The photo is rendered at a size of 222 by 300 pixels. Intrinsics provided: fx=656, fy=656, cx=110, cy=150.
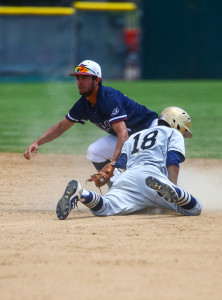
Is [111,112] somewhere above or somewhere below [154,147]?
above

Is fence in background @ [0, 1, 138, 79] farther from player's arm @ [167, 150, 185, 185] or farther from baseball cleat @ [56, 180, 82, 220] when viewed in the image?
baseball cleat @ [56, 180, 82, 220]

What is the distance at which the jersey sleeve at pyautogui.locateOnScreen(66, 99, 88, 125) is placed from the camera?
6.83 meters

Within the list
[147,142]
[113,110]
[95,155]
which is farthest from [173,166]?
[95,155]

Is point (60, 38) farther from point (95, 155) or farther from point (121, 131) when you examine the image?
point (121, 131)

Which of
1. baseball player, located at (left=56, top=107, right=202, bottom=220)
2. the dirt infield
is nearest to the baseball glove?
baseball player, located at (left=56, top=107, right=202, bottom=220)

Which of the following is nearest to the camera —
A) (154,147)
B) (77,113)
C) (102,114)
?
(154,147)

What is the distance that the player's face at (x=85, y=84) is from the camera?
639 centimetres

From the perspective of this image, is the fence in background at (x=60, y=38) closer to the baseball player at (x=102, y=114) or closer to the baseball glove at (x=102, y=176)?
the baseball player at (x=102, y=114)

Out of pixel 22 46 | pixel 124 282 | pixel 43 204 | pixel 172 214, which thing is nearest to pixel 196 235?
pixel 172 214

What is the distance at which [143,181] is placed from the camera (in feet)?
19.1

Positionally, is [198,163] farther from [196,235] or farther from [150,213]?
[196,235]

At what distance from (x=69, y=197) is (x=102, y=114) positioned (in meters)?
1.34

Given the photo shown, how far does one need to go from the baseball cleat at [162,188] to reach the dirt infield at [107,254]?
0.24 metres

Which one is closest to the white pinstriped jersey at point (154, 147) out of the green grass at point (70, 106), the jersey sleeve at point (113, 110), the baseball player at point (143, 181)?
the baseball player at point (143, 181)
